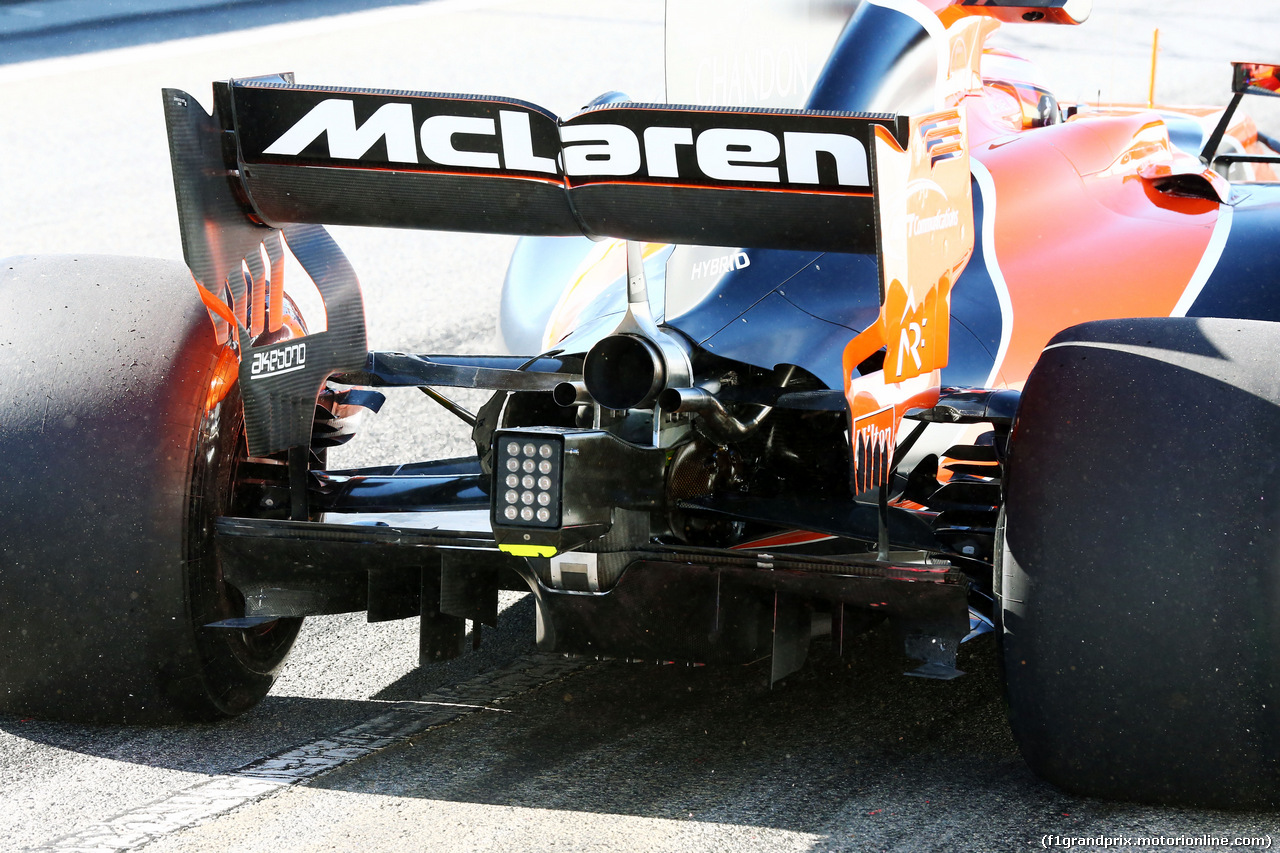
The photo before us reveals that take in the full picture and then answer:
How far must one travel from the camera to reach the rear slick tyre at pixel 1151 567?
2.62 m

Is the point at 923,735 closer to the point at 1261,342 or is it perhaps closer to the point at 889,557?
the point at 889,557

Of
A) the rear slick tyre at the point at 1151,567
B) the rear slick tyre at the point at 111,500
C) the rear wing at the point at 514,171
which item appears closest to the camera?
the rear slick tyre at the point at 1151,567

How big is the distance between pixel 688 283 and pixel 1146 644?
1.49 m

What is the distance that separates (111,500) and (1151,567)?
7.11 feet

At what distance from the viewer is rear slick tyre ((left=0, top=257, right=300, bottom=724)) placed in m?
3.22

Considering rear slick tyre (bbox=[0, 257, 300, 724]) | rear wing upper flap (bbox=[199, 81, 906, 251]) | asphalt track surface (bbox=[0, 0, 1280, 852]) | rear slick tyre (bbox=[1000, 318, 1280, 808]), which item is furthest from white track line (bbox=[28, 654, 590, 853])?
rear slick tyre (bbox=[1000, 318, 1280, 808])

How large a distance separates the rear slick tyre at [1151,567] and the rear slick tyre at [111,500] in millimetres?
1797

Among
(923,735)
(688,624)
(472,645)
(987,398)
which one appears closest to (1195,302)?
(987,398)

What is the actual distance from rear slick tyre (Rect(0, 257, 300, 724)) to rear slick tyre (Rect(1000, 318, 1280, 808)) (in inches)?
70.8

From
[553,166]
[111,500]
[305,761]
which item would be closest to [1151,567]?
[553,166]

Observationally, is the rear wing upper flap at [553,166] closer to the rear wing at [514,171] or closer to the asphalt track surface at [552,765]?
the rear wing at [514,171]

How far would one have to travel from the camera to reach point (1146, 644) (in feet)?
8.72

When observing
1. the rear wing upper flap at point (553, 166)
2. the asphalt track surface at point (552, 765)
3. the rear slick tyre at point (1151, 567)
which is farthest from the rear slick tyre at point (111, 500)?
the rear slick tyre at point (1151, 567)

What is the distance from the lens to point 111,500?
323cm
